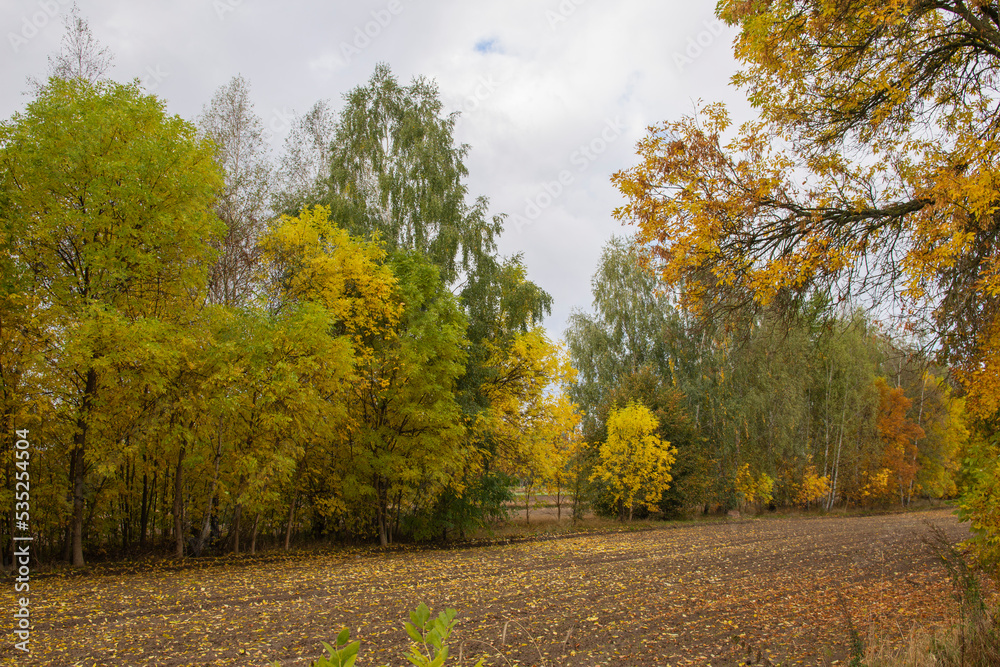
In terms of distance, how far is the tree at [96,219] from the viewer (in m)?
11.2

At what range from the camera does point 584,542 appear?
64.7 ft

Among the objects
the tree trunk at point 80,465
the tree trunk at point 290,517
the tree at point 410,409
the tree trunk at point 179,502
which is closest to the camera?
the tree trunk at point 80,465

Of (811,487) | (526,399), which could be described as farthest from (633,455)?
(811,487)

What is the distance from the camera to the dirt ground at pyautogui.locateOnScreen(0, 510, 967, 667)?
6.55 meters

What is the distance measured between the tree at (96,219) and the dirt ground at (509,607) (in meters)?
4.17

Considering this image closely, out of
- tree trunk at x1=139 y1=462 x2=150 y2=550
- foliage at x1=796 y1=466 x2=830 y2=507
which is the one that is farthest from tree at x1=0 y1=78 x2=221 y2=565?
foliage at x1=796 y1=466 x2=830 y2=507

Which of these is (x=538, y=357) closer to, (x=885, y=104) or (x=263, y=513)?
(x=263, y=513)

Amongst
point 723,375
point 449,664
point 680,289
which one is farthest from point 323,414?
point 723,375

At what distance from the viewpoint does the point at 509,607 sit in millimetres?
8914

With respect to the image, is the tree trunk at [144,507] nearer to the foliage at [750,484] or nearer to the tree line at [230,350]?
the tree line at [230,350]

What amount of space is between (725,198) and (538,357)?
534 inches

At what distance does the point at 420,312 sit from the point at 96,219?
8356 millimetres

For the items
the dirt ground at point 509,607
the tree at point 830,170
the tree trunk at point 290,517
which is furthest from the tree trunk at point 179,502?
the tree at point 830,170

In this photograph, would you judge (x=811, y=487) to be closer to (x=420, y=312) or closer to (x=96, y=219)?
(x=420, y=312)
